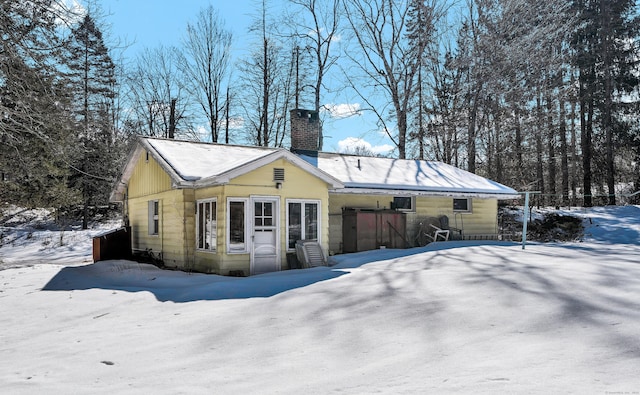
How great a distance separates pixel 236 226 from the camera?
37.0ft

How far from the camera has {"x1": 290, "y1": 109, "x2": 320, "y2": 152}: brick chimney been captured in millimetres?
18125

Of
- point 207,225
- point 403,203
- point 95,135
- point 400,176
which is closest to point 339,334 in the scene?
point 207,225

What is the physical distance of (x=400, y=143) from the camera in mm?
27547

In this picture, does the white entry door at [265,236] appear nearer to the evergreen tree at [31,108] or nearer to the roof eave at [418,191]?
the roof eave at [418,191]

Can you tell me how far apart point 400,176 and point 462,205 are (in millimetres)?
3032

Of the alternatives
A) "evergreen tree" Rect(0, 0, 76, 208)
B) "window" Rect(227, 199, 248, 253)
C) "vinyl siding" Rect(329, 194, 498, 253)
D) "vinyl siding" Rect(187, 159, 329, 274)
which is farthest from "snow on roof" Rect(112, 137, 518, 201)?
"evergreen tree" Rect(0, 0, 76, 208)

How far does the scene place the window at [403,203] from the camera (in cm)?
1696

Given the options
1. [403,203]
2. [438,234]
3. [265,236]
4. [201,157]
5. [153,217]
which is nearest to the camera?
[265,236]

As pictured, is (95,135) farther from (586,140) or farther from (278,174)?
(586,140)

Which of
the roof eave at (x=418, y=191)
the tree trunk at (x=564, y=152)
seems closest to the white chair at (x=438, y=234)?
the roof eave at (x=418, y=191)

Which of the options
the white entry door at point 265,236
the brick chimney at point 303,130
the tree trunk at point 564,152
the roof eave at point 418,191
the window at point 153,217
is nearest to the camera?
the white entry door at point 265,236

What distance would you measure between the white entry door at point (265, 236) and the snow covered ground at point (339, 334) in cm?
181

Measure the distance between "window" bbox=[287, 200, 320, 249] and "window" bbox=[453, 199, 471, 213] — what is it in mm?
8111

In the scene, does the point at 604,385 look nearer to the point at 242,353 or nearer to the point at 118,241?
the point at 242,353
